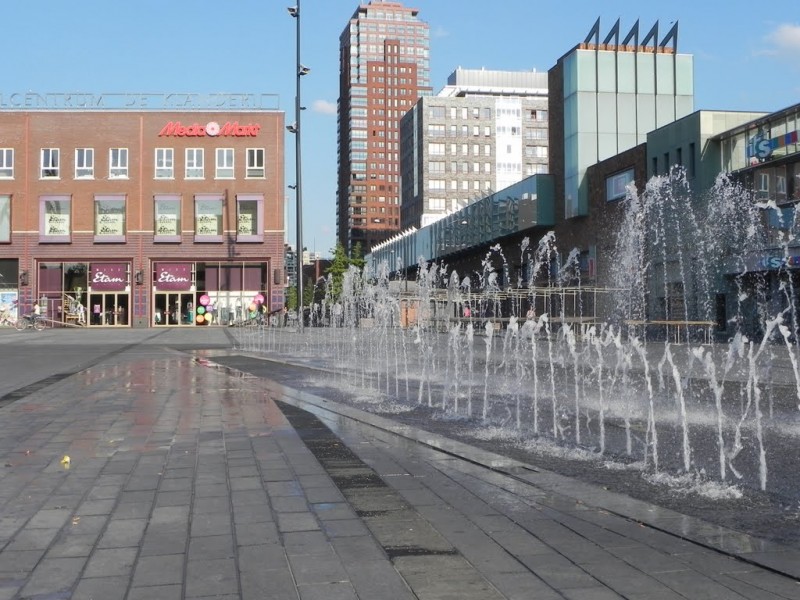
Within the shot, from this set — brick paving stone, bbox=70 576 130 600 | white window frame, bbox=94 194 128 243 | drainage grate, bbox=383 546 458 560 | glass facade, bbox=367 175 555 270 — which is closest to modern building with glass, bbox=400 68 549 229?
glass facade, bbox=367 175 555 270

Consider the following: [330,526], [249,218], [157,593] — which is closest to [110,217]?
[249,218]

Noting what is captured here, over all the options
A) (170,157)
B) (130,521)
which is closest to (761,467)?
(130,521)

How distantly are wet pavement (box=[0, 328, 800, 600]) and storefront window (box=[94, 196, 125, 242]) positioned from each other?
1814 inches

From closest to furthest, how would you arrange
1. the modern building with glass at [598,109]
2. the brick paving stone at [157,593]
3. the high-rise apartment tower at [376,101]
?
1. the brick paving stone at [157,593]
2. the modern building with glass at [598,109]
3. the high-rise apartment tower at [376,101]

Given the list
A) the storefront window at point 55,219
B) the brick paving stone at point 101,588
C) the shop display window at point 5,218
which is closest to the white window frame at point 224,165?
the storefront window at point 55,219

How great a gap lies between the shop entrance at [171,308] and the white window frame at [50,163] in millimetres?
9671

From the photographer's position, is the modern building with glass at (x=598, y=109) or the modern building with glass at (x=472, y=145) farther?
the modern building with glass at (x=472, y=145)

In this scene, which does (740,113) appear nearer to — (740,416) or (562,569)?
(740,416)

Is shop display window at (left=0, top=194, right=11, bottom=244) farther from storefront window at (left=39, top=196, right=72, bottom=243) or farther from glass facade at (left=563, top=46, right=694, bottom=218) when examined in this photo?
glass facade at (left=563, top=46, right=694, bottom=218)

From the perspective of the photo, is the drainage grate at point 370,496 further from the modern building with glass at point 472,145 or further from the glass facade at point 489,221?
the modern building with glass at point 472,145

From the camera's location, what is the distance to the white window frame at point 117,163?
52125mm

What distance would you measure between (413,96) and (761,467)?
189882mm

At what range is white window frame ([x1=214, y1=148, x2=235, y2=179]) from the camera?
2067 inches

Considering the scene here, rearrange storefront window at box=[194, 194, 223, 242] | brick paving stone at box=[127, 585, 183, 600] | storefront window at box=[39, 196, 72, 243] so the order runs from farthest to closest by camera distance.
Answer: storefront window at box=[194, 194, 223, 242]
storefront window at box=[39, 196, 72, 243]
brick paving stone at box=[127, 585, 183, 600]
